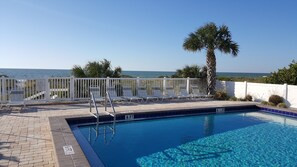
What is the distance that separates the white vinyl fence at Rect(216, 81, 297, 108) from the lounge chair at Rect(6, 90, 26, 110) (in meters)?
9.64

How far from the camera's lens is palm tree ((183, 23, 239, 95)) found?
13391mm

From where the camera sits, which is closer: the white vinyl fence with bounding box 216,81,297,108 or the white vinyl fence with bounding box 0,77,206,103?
the white vinyl fence with bounding box 0,77,206,103

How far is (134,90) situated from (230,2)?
7.11 metres

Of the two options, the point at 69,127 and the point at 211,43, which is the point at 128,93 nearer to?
the point at 211,43

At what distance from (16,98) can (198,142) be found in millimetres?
6646

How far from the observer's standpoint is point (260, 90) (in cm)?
1238

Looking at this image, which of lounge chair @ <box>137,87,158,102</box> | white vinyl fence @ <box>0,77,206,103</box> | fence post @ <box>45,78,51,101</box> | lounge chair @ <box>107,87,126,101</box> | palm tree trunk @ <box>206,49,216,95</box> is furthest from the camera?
palm tree trunk @ <box>206,49,216,95</box>

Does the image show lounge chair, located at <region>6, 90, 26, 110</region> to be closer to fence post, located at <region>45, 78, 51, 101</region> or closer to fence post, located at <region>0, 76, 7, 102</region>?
fence post, located at <region>0, 76, 7, 102</region>

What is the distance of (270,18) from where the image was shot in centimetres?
1612

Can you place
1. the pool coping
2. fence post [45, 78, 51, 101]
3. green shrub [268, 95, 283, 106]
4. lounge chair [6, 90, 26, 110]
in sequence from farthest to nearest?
green shrub [268, 95, 283, 106], fence post [45, 78, 51, 101], lounge chair [6, 90, 26, 110], the pool coping

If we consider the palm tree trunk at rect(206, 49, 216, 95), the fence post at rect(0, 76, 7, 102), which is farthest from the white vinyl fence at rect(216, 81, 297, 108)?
the fence post at rect(0, 76, 7, 102)

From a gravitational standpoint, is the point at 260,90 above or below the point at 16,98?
above

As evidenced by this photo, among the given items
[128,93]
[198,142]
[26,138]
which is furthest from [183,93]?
[26,138]

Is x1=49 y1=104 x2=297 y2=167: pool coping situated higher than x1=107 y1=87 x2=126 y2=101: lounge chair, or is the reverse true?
x1=107 y1=87 x2=126 y2=101: lounge chair
